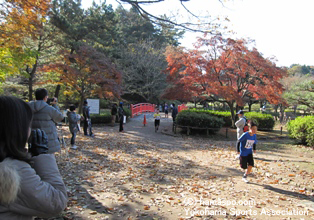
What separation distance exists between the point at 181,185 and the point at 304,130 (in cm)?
778

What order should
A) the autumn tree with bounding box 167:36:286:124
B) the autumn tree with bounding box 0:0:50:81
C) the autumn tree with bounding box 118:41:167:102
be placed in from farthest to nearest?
1. the autumn tree with bounding box 118:41:167:102
2. the autumn tree with bounding box 167:36:286:124
3. the autumn tree with bounding box 0:0:50:81

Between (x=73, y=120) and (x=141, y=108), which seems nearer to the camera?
(x=73, y=120)

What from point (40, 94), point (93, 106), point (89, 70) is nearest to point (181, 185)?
point (40, 94)

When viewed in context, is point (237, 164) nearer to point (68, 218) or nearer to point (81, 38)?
point (68, 218)

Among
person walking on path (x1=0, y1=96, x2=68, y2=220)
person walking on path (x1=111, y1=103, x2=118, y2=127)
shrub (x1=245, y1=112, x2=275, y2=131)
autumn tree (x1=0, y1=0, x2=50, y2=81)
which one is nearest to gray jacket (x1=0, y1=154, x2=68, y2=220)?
person walking on path (x1=0, y1=96, x2=68, y2=220)

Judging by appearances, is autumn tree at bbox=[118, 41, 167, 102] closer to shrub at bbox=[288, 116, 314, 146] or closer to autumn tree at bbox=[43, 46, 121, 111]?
autumn tree at bbox=[43, 46, 121, 111]

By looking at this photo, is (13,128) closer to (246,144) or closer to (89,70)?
(246,144)

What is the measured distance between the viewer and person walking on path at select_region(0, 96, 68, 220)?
1.21 m

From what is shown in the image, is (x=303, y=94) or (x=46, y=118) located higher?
(x=303, y=94)

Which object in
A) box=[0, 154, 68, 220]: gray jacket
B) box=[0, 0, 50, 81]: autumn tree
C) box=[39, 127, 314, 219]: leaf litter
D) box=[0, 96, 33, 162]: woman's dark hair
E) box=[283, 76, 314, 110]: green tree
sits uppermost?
box=[0, 0, 50, 81]: autumn tree

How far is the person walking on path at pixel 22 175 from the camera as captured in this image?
1206 millimetres

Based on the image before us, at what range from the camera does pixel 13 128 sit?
50.7 inches

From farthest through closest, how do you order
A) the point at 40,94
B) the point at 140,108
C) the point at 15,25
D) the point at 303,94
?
the point at 140,108 → the point at 303,94 → the point at 15,25 → the point at 40,94

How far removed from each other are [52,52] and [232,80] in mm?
13003
